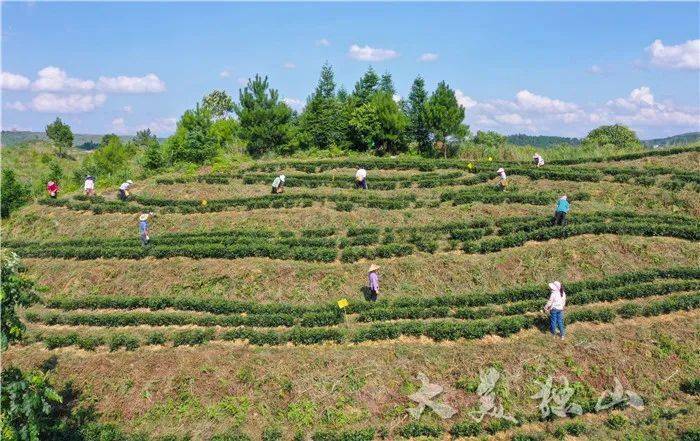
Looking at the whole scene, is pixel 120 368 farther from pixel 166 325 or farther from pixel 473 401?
pixel 473 401

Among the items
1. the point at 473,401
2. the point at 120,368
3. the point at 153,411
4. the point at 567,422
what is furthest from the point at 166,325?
the point at 567,422

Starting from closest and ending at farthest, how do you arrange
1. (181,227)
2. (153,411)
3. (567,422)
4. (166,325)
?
(567,422)
(153,411)
(166,325)
(181,227)

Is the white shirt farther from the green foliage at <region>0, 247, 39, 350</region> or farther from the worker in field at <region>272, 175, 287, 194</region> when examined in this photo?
the worker in field at <region>272, 175, 287, 194</region>

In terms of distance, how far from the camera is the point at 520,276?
75.7 ft

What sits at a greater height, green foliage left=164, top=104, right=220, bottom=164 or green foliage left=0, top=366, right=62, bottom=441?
green foliage left=164, top=104, right=220, bottom=164

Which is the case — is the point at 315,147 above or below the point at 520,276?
above

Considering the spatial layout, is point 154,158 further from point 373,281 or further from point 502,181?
point 373,281

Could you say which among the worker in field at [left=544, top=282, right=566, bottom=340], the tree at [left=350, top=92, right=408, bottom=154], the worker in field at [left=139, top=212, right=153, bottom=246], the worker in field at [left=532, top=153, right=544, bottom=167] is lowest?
the worker in field at [left=544, top=282, right=566, bottom=340]

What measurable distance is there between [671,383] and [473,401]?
22.5 ft

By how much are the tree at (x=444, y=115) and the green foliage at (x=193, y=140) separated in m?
21.8

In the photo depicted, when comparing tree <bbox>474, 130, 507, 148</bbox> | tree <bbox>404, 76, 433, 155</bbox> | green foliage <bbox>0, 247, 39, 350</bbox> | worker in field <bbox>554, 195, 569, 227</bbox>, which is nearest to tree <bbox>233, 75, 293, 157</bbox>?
tree <bbox>404, 76, 433, 155</bbox>

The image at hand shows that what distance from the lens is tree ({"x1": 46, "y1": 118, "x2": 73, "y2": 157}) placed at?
77375 mm

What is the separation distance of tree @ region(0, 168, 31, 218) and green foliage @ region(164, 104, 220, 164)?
47.0ft

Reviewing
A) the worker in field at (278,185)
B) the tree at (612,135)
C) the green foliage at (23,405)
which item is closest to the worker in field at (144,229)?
the worker in field at (278,185)
